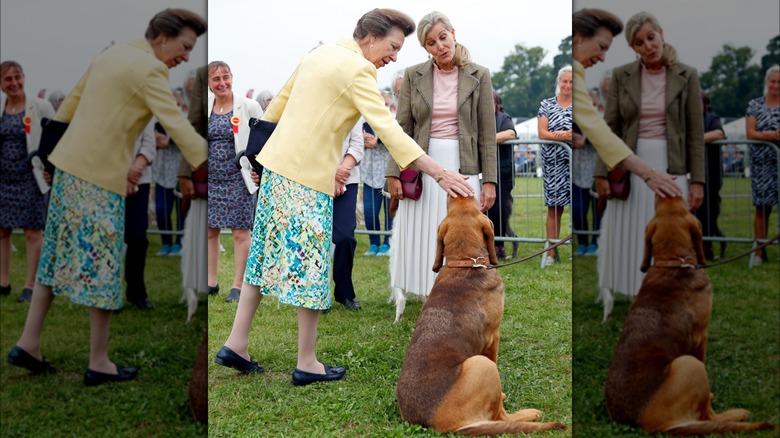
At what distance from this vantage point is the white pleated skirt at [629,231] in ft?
5.90

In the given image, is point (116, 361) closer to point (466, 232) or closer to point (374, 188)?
point (466, 232)

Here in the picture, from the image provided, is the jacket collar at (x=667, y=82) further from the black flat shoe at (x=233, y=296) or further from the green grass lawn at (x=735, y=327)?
the black flat shoe at (x=233, y=296)

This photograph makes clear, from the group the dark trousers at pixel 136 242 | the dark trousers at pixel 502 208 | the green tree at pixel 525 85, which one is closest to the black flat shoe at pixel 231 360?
the dark trousers at pixel 136 242

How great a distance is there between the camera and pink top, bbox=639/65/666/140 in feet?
5.89

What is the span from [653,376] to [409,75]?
10.5ft

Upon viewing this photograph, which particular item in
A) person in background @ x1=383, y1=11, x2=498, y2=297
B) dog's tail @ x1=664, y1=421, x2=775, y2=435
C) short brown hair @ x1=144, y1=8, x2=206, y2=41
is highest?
person in background @ x1=383, y1=11, x2=498, y2=297

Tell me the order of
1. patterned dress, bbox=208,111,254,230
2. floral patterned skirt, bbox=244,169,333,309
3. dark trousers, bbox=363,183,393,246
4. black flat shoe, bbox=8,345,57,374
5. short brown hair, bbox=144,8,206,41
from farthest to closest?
dark trousers, bbox=363,183,393,246, patterned dress, bbox=208,111,254,230, floral patterned skirt, bbox=244,169,333,309, black flat shoe, bbox=8,345,57,374, short brown hair, bbox=144,8,206,41

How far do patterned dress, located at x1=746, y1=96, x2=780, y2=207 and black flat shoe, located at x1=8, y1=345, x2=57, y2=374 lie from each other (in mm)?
1813

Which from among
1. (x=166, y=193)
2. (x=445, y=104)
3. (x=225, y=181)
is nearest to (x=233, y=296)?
(x=225, y=181)

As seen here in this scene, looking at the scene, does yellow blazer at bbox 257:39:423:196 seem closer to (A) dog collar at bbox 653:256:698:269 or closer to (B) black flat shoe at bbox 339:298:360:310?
(B) black flat shoe at bbox 339:298:360:310

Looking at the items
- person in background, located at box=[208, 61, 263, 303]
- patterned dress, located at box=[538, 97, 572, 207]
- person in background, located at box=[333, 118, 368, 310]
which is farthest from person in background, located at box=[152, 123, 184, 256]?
patterned dress, located at box=[538, 97, 572, 207]

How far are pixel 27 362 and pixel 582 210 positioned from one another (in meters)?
1.46

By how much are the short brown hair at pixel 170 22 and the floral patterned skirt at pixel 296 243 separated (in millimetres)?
2245

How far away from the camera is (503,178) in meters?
7.01
